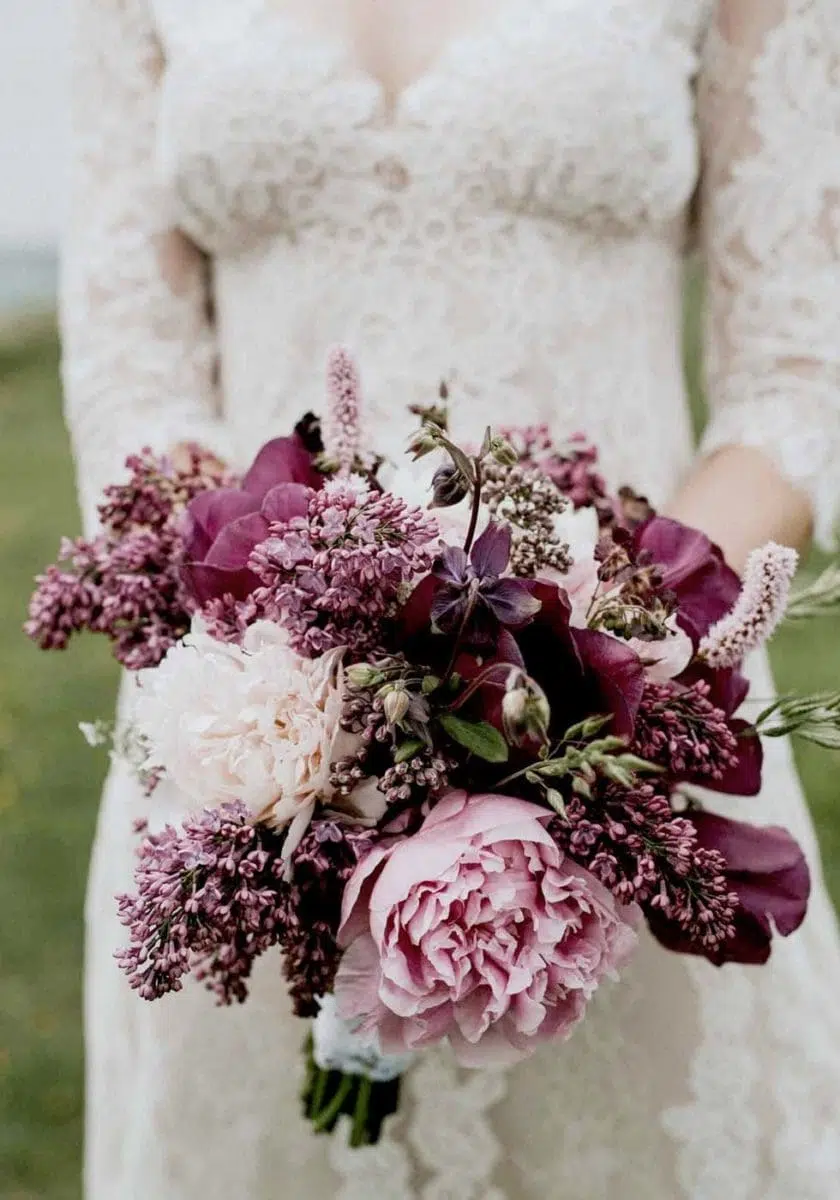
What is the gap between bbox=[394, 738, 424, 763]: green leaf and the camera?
0.83 m

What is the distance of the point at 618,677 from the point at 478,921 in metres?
0.17

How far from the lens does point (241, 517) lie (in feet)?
3.18

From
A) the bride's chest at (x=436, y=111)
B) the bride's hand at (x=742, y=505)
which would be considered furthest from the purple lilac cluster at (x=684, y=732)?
the bride's chest at (x=436, y=111)

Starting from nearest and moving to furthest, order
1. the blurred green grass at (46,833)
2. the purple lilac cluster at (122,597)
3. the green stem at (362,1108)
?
the purple lilac cluster at (122,597) < the green stem at (362,1108) < the blurred green grass at (46,833)

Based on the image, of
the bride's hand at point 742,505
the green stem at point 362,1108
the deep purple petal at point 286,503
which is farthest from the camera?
the bride's hand at point 742,505

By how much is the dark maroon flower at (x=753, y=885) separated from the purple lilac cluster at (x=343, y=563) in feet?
1.06

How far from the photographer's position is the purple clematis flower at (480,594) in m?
0.82

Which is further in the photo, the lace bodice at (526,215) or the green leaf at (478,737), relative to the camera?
the lace bodice at (526,215)

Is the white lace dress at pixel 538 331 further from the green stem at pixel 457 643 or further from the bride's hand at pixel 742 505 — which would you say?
the green stem at pixel 457 643

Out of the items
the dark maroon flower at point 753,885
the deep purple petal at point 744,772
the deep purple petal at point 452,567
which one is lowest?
the dark maroon flower at point 753,885

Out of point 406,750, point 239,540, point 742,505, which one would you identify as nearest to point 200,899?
point 406,750

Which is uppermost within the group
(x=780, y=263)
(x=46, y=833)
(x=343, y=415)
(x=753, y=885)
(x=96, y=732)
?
(x=780, y=263)

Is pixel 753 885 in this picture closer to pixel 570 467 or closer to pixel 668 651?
pixel 668 651

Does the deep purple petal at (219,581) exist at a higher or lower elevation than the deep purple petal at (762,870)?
higher
